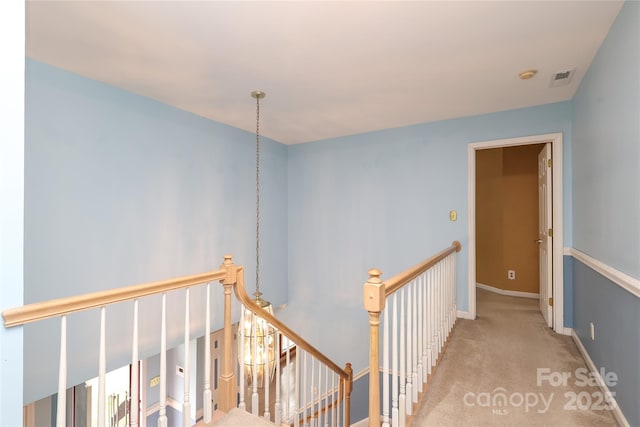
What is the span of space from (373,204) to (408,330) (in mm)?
2602

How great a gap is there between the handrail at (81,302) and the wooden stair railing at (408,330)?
101cm

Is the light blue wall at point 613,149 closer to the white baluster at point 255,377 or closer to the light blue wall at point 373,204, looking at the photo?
the light blue wall at point 373,204

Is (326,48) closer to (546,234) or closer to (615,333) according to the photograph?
(615,333)

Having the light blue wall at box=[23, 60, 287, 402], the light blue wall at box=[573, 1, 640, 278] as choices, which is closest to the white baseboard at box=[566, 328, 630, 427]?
the light blue wall at box=[573, 1, 640, 278]

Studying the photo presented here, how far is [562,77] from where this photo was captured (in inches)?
104

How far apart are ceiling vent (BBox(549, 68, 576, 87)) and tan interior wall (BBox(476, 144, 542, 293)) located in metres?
2.35

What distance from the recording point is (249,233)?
4316mm

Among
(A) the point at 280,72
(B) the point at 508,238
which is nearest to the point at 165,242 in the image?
(A) the point at 280,72

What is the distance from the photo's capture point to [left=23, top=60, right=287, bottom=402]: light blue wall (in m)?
2.36

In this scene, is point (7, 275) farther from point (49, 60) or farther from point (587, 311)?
point (587, 311)

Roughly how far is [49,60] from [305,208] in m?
3.27

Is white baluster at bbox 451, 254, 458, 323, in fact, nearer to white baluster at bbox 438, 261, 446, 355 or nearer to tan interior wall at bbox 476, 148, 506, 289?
white baluster at bbox 438, 261, 446, 355

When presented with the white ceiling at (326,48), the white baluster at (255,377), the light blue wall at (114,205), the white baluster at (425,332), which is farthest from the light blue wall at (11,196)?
the white baluster at (425,332)

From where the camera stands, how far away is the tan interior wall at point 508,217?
16.4ft
